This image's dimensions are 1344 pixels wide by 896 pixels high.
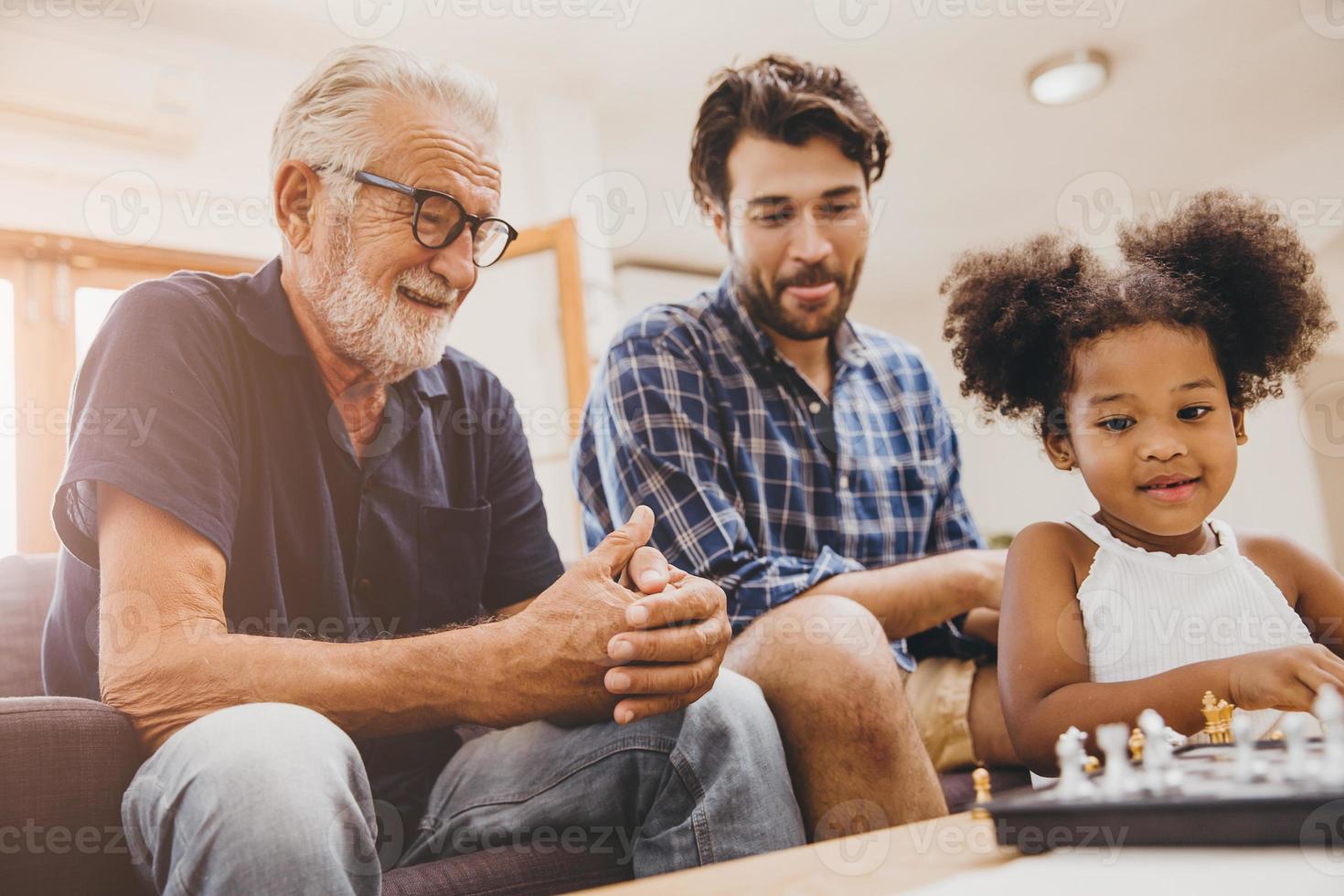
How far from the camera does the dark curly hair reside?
155 centimetres

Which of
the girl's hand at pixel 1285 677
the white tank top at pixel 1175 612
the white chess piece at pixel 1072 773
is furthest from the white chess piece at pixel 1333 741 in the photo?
the white tank top at pixel 1175 612

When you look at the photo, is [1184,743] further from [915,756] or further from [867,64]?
[867,64]

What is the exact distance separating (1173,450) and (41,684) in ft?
3.90

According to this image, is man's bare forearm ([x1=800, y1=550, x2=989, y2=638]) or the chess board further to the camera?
man's bare forearm ([x1=800, y1=550, x2=989, y2=638])

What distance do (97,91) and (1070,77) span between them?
290cm

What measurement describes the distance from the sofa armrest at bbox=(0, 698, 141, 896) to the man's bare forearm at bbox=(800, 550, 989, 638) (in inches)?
30.4

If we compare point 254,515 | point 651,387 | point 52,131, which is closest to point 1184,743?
point 651,387

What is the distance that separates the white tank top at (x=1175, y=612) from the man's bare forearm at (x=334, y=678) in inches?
20.4

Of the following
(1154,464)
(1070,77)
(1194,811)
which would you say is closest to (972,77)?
(1070,77)

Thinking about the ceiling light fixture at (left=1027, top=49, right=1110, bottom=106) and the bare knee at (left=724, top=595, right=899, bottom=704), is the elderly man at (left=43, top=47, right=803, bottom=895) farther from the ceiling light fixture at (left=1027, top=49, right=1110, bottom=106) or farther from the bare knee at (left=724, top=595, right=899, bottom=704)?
the ceiling light fixture at (left=1027, top=49, right=1110, bottom=106)

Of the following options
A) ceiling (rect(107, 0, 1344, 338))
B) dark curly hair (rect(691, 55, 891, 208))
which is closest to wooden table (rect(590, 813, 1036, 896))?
dark curly hair (rect(691, 55, 891, 208))

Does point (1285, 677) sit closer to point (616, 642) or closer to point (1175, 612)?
point (1175, 612)

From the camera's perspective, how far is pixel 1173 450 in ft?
3.00

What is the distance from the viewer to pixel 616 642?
Answer: 88cm
